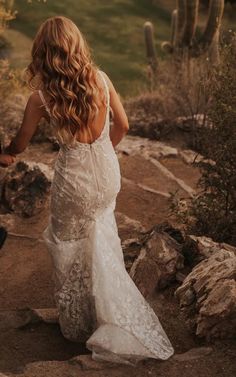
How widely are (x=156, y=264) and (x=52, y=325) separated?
842 millimetres

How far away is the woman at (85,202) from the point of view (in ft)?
12.5

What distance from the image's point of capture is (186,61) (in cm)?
1077

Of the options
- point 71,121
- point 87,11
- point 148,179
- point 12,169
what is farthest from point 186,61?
point 87,11

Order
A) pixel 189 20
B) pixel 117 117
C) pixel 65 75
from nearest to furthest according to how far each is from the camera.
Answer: pixel 65 75 → pixel 117 117 → pixel 189 20

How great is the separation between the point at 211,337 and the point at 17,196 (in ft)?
11.2

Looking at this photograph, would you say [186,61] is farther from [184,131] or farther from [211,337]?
[211,337]

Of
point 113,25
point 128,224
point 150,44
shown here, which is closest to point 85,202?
point 128,224

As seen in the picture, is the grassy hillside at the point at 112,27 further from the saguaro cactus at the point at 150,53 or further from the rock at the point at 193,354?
the rock at the point at 193,354

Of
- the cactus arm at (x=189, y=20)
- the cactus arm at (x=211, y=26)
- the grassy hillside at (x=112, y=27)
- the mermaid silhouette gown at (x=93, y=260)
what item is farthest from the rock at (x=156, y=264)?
the grassy hillside at (x=112, y=27)

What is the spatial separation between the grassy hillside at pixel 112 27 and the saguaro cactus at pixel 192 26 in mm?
3529

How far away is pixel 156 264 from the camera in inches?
195

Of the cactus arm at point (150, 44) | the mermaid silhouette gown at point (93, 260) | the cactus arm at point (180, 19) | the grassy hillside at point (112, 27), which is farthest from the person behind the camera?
the grassy hillside at point (112, 27)

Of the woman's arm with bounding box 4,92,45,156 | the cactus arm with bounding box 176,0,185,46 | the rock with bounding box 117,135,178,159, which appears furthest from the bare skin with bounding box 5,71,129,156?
the cactus arm with bounding box 176,0,185,46

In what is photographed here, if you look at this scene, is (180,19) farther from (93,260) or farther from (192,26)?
(93,260)
